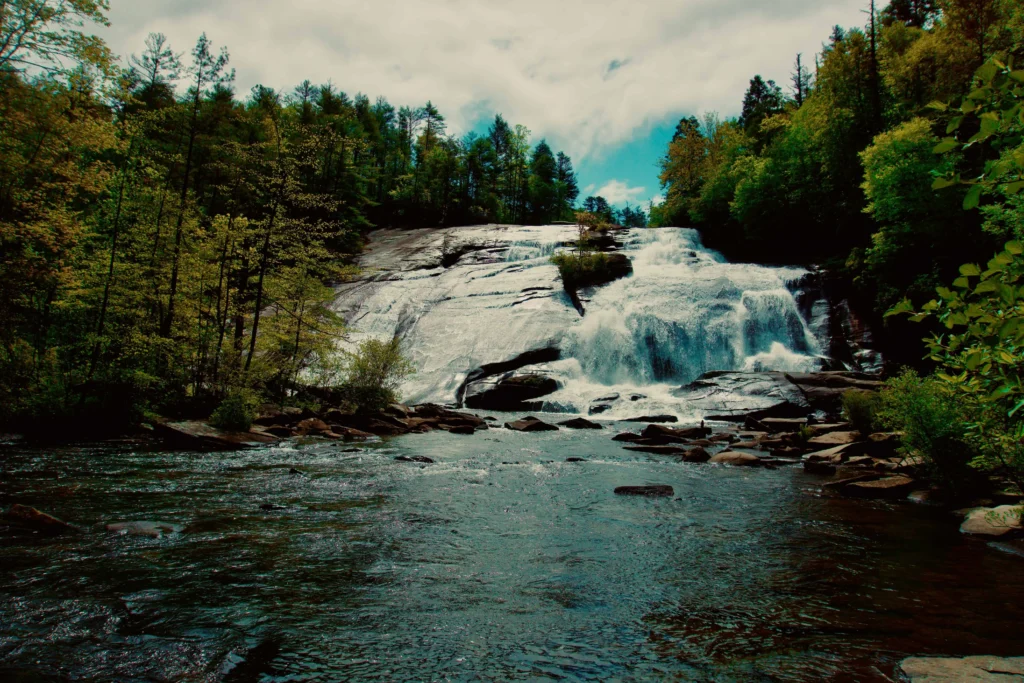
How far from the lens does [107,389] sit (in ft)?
50.8

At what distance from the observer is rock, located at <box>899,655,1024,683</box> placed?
3.86m

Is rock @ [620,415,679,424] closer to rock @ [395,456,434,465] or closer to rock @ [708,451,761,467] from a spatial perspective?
rock @ [708,451,761,467]

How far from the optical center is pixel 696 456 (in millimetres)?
14414

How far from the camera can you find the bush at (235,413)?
15562mm

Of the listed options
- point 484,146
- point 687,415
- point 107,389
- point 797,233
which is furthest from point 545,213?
point 107,389

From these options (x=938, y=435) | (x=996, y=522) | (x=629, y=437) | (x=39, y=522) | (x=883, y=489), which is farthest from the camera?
(x=629, y=437)

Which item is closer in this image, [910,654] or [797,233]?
[910,654]

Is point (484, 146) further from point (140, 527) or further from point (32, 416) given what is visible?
point (140, 527)

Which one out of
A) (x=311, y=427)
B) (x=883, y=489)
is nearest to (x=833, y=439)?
(x=883, y=489)

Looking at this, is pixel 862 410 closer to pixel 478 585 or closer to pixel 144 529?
pixel 478 585

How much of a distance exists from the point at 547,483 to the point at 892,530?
581cm

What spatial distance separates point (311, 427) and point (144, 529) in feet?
34.5

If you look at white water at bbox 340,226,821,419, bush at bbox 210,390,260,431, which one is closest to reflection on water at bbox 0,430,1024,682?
bush at bbox 210,390,260,431

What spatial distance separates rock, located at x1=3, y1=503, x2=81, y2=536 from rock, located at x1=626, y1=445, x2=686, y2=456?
12513 mm
